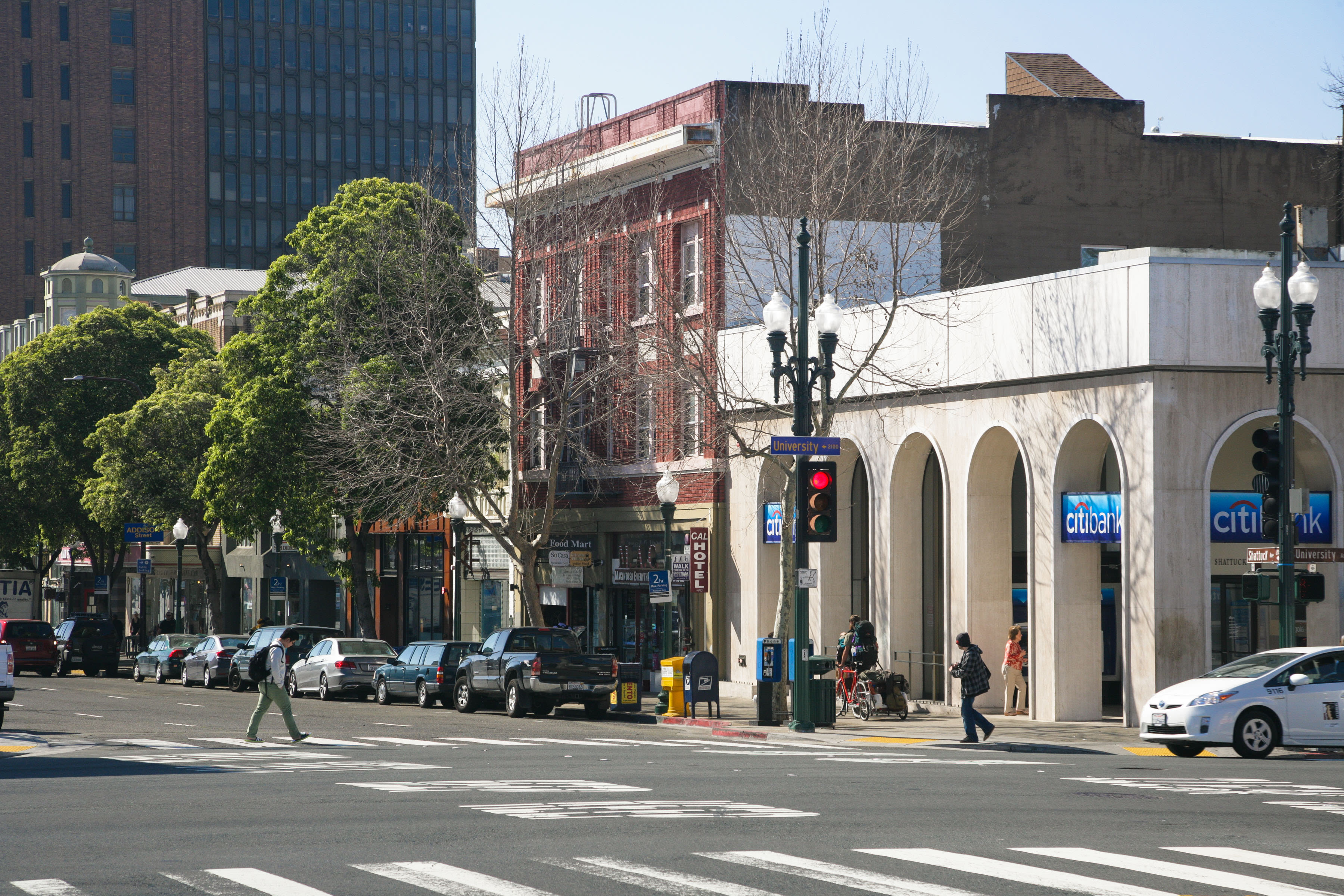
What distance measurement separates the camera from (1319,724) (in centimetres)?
2150

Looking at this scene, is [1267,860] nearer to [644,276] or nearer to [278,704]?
[278,704]

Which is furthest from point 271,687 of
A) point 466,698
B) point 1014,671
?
point 1014,671

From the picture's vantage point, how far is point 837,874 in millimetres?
11250

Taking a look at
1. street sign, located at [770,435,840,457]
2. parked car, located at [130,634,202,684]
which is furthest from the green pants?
parked car, located at [130,634,202,684]

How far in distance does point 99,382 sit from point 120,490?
988 centimetres

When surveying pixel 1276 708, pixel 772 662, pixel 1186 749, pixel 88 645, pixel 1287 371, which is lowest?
pixel 1186 749

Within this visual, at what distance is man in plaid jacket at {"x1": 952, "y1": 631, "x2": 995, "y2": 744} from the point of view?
23766 mm

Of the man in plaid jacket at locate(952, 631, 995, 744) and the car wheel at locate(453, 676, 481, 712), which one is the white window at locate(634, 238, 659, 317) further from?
the man in plaid jacket at locate(952, 631, 995, 744)

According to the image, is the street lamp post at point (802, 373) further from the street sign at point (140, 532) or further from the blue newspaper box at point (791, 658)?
the street sign at point (140, 532)

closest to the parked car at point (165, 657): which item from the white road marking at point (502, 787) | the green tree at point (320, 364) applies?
the green tree at point (320, 364)

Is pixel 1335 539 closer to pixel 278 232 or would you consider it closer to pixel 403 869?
pixel 403 869

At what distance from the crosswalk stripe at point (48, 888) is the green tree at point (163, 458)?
40173mm

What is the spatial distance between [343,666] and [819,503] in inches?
634

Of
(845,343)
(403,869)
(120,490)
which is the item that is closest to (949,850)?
(403,869)
